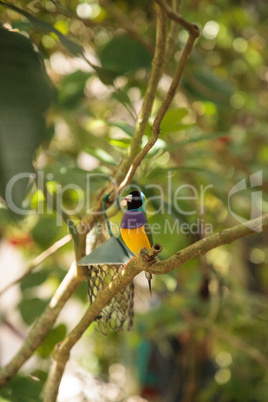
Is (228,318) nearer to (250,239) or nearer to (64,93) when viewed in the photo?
(250,239)

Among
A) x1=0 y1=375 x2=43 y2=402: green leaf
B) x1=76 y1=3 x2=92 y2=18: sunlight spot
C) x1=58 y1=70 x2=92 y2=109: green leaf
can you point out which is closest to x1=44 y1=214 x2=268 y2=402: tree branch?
x1=0 y1=375 x2=43 y2=402: green leaf

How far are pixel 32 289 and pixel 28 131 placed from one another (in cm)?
77

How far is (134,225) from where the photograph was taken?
362 millimetres

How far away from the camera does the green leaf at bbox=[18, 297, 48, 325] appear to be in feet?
2.88

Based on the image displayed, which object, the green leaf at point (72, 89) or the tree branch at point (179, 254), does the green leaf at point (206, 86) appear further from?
the tree branch at point (179, 254)

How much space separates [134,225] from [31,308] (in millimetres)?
609

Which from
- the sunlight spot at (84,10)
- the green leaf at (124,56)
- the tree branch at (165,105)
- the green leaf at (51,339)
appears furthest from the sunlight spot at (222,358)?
the tree branch at (165,105)

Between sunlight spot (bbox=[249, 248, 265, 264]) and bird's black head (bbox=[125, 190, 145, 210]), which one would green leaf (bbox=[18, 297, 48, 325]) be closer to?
bird's black head (bbox=[125, 190, 145, 210])

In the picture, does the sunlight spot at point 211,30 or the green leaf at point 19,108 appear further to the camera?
the sunlight spot at point 211,30

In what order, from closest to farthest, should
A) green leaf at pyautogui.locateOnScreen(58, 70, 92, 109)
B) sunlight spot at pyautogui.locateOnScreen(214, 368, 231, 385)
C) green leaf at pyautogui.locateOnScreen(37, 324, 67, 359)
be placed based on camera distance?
green leaf at pyautogui.locateOnScreen(37, 324, 67, 359), green leaf at pyautogui.locateOnScreen(58, 70, 92, 109), sunlight spot at pyautogui.locateOnScreen(214, 368, 231, 385)

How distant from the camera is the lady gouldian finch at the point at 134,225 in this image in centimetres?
36

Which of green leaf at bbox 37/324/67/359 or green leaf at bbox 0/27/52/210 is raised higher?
green leaf at bbox 0/27/52/210

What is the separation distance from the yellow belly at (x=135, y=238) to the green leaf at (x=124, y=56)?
0.65 meters

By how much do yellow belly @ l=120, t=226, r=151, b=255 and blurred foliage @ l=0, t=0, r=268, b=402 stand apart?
0.22 feet
